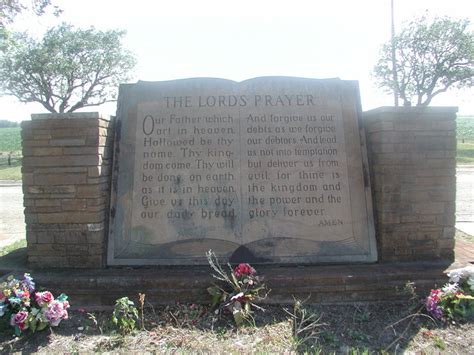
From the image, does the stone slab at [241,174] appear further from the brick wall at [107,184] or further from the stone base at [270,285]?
the stone base at [270,285]

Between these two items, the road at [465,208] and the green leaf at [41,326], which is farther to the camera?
the road at [465,208]

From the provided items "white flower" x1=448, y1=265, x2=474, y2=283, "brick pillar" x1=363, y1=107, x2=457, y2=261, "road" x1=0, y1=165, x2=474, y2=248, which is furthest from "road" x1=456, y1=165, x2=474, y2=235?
"white flower" x1=448, y1=265, x2=474, y2=283

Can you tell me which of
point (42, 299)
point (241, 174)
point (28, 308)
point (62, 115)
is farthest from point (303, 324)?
point (62, 115)

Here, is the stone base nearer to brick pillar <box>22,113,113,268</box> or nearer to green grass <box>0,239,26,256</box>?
brick pillar <box>22,113,113,268</box>

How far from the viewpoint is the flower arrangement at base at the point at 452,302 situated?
3.45 m

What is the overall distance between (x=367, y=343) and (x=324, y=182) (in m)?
1.66

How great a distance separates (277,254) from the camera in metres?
4.11

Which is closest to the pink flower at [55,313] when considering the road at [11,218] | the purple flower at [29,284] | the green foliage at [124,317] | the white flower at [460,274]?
the purple flower at [29,284]

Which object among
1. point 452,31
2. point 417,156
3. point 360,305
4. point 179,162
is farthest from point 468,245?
point 452,31

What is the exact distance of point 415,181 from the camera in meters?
4.14

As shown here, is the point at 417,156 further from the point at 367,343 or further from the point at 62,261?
the point at 62,261

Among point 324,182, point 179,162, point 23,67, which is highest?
point 23,67

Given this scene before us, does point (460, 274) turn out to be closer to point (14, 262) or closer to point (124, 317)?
point (124, 317)

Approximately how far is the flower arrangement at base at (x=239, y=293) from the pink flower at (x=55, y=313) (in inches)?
46.2
